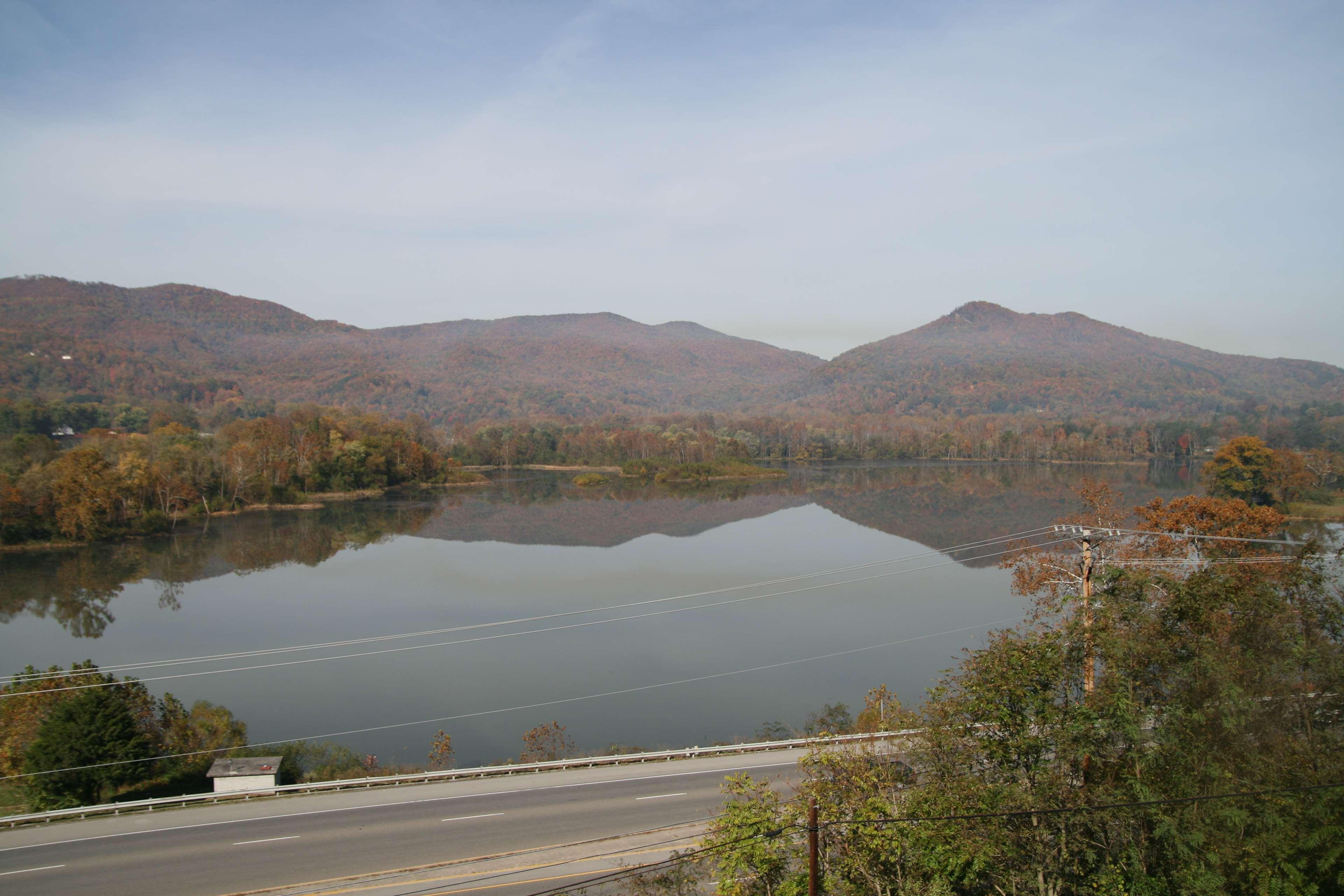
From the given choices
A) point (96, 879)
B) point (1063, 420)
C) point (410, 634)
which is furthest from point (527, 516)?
point (1063, 420)

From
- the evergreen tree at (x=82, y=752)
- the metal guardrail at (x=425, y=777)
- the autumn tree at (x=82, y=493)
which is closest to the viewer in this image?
the metal guardrail at (x=425, y=777)

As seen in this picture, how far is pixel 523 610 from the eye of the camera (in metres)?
26.3

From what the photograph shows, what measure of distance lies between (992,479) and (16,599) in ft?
204

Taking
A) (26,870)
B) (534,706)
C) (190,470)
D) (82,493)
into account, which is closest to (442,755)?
(534,706)

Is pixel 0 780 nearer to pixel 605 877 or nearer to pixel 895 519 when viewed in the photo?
pixel 605 877

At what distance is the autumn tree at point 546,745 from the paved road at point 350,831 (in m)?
1.66

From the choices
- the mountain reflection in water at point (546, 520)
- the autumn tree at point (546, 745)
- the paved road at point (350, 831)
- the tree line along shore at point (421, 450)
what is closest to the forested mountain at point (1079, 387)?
the tree line along shore at point (421, 450)

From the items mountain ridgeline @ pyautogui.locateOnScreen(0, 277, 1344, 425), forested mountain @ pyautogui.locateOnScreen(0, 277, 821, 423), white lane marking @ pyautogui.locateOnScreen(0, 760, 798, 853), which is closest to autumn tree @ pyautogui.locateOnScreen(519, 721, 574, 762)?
white lane marking @ pyautogui.locateOnScreen(0, 760, 798, 853)

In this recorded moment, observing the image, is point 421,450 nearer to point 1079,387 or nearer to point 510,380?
point 510,380

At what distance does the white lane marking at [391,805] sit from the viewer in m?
10.3

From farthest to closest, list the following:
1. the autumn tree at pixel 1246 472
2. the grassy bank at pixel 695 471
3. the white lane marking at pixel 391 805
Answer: the grassy bank at pixel 695 471
the autumn tree at pixel 1246 472
the white lane marking at pixel 391 805

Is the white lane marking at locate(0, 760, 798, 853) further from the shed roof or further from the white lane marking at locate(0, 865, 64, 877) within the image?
the shed roof

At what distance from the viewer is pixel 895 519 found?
45562 mm

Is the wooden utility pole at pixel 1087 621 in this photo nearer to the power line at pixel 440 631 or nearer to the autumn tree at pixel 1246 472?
the power line at pixel 440 631
